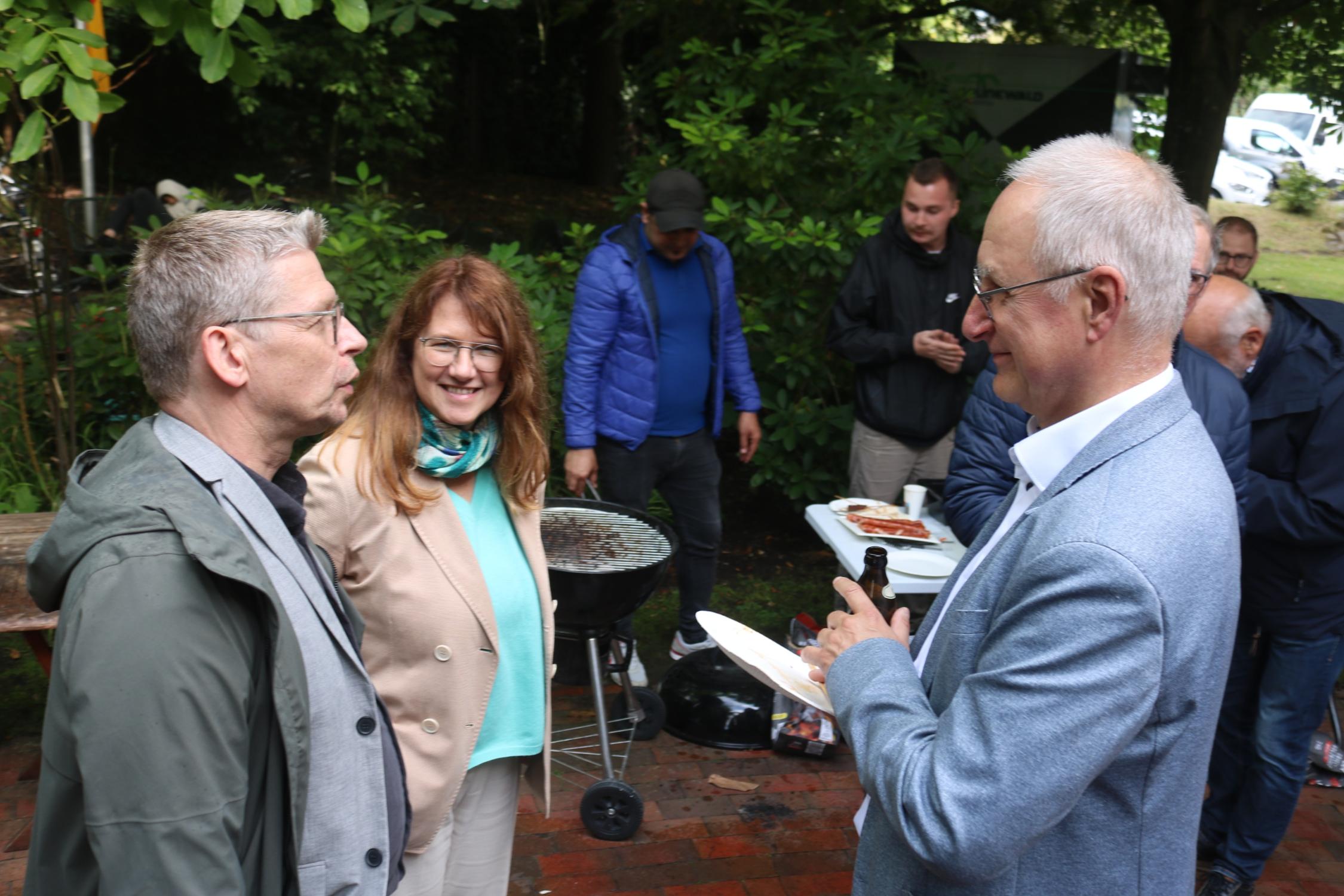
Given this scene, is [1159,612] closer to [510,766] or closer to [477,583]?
[477,583]

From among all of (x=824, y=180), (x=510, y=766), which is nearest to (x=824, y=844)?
(x=510, y=766)

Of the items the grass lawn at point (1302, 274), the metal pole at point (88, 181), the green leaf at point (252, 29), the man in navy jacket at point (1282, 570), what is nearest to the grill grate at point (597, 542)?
the green leaf at point (252, 29)

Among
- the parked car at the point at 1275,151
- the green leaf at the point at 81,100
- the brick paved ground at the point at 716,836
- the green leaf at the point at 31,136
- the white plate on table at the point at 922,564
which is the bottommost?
the brick paved ground at the point at 716,836

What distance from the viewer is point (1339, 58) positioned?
8.68 meters

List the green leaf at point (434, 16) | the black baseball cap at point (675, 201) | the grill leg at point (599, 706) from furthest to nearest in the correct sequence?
the black baseball cap at point (675, 201)
the green leaf at point (434, 16)
the grill leg at point (599, 706)

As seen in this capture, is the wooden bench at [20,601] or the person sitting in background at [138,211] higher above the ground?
the person sitting in background at [138,211]

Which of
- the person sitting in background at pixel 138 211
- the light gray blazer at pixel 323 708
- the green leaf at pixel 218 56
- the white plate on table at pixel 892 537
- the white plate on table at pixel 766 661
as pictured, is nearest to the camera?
the light gray blazer at pixel 323 708

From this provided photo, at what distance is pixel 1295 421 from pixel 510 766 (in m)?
2.69

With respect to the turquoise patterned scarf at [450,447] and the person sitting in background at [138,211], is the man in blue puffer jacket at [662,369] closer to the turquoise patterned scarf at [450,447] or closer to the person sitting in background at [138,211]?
the turquoise patterned scarf at [450,447]

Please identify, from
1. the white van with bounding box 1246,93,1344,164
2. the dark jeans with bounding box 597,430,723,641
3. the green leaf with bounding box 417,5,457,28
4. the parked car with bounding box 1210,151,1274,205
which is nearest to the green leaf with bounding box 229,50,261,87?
the green leaf with bounding box 417,5,457,28

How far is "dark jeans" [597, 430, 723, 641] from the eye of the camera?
511 cm

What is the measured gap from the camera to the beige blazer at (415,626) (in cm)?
245

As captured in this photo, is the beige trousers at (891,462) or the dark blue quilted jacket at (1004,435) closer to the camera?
the dark blue quilted jacket at (1004,435)

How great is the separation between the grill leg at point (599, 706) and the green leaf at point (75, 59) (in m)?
2.39
